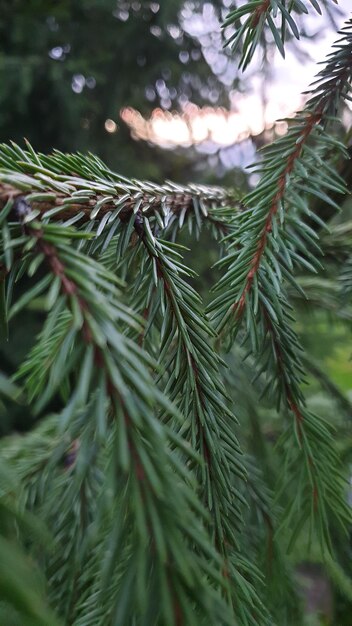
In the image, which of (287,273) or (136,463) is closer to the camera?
(136,463)

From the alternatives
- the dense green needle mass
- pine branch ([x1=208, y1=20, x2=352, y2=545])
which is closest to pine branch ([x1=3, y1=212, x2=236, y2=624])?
the dense green needle mass

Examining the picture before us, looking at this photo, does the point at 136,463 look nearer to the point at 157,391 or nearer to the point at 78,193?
the point at 157,391

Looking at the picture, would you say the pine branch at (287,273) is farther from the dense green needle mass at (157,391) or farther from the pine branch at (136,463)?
the pine branch at (136,463)

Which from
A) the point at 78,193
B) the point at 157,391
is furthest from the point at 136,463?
the point at 78,193

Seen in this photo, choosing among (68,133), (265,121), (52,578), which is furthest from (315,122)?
(68,133)

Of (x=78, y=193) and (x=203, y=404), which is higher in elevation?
(x=78, y=193)

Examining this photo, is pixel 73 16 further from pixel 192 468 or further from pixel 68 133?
pixel 192 468

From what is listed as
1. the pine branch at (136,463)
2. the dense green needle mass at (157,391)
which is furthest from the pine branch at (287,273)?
the pine branch at (136,463)

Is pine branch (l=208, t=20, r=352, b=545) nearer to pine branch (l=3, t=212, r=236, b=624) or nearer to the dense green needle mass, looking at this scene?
the dense green needle mass

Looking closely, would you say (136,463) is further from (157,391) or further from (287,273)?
(287,273)
